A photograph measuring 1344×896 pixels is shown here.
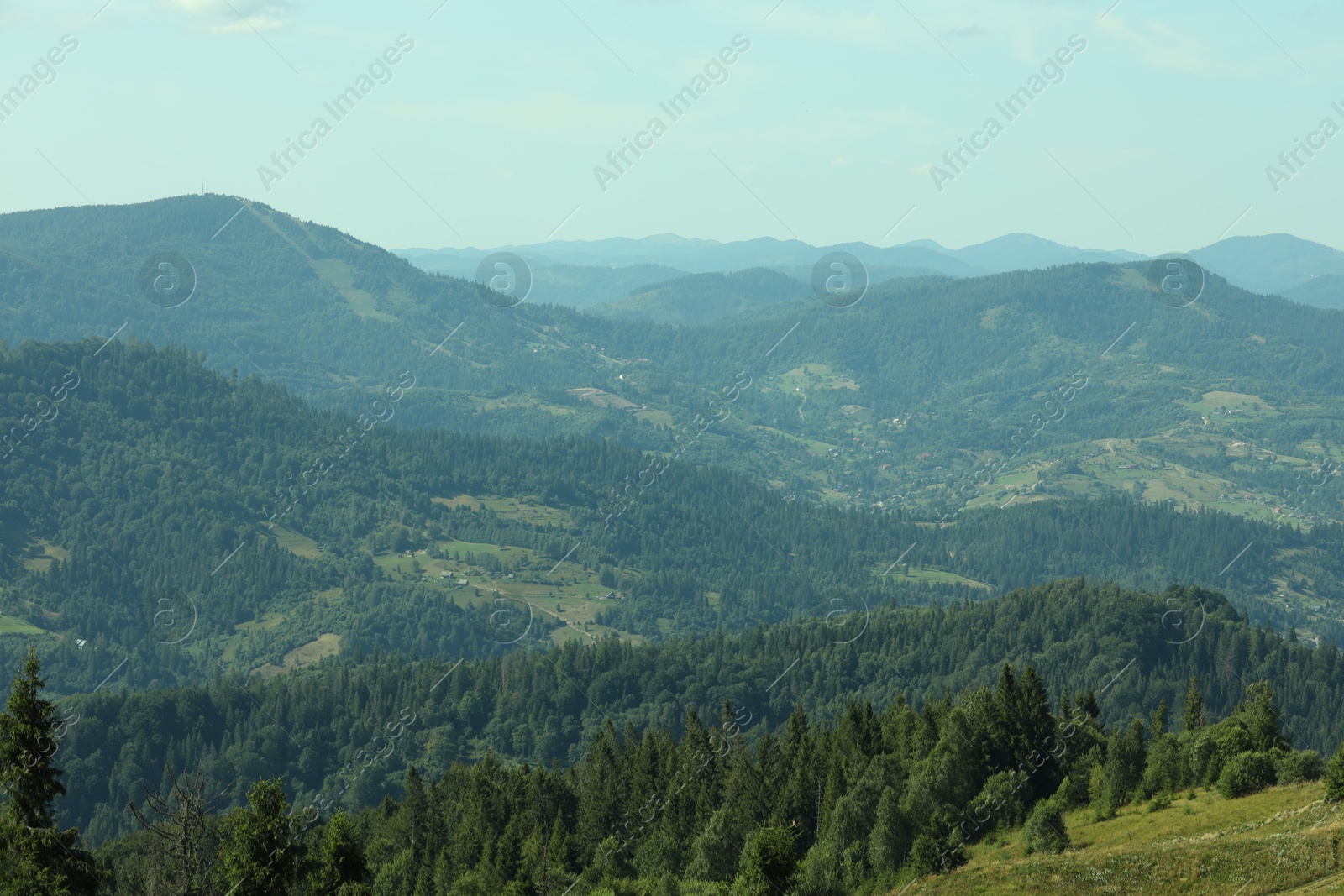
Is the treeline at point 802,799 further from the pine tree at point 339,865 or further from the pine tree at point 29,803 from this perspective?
the pine tree at point 29,803

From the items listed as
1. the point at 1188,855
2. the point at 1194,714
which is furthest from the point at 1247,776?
the point at 1194,714

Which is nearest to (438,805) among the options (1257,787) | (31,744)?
(1257,787)

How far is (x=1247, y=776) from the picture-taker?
76.8m

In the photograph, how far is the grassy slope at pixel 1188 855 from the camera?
53.8 m

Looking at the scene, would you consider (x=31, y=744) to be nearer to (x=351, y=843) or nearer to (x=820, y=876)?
(x=351, y=843)

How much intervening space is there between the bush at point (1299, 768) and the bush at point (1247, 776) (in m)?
0.57

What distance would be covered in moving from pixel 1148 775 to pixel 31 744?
70.2m

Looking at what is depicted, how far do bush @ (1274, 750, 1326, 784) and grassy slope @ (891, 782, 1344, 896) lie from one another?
1243 mm

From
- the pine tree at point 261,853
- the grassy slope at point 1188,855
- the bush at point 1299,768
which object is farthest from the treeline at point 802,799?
the pine tree at point 261,853

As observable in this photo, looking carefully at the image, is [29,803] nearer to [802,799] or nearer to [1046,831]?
[1046,831]

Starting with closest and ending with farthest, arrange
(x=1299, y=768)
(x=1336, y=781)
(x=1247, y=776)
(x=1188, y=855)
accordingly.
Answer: (x=1188, y=855), (x=1336, y=781), (x=1299, y=768), (x=1247, y=776)

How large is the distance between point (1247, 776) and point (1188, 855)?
2071 cm

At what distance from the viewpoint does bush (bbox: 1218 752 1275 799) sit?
76500mm

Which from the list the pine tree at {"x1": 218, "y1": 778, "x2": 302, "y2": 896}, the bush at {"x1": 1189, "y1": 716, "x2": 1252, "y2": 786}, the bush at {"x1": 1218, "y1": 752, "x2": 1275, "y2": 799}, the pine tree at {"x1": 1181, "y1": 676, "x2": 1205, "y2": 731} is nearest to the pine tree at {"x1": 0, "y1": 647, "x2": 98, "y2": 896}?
the pine tree at {"x1": 218, "y1": 778, "x2": 302, "y2": 896}
